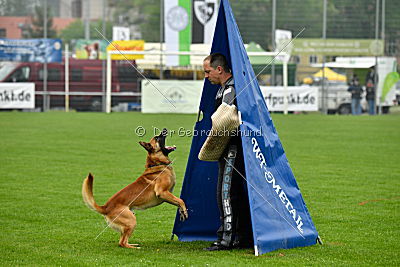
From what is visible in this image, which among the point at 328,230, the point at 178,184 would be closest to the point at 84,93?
the point at 178,184

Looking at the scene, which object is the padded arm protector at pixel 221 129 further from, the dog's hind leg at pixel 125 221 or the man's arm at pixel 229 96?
the dog's hind leg at pixel 125 221

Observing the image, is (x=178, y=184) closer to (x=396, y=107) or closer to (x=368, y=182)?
(x=368, y=182)

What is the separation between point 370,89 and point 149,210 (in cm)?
2487

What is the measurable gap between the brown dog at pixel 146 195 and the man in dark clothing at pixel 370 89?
26.6 meters

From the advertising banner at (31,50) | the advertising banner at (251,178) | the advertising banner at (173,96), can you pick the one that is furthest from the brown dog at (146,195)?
the advertising banner at (31,50)

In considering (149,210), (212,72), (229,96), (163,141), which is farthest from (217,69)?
(149,210)

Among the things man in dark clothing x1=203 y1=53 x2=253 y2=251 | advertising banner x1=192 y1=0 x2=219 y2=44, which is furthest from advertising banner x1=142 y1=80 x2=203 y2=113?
man in dark clothing x1=203 y1=53 x2=253 y2=251

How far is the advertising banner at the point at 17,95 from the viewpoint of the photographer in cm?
2823

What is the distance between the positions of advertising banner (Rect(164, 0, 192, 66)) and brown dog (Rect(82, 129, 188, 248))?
23.1 metres

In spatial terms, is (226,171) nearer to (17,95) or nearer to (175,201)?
(175,201)

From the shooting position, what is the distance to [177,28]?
3011cm

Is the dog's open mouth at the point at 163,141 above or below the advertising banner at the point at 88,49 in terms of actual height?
below

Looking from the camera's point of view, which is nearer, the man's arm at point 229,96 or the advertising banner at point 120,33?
the man's arm at point 229,96

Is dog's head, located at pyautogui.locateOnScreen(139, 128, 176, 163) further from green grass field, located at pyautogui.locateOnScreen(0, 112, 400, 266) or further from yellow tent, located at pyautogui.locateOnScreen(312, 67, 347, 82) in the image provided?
yellow tent, located at pyautogui.locateOnScreen(312, 67, 347, 82)
